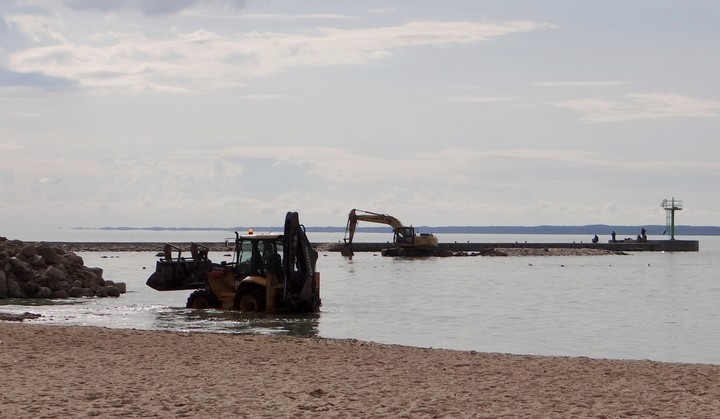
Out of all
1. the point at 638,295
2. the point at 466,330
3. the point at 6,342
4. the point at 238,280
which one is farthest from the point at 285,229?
the point at 638,295

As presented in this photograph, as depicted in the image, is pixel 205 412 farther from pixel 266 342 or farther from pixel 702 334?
pixel 702 334

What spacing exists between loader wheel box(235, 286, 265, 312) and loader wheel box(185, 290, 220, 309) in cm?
133

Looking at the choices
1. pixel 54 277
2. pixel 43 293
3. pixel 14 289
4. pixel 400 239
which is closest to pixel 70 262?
pixel 54 277

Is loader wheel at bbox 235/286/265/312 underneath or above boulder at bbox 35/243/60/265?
underneath

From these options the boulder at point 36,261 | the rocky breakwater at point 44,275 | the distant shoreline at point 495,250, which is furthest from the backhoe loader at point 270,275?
the distant shoreline at point 495,250

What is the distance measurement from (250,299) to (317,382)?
1495cm

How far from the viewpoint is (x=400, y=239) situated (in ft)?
294

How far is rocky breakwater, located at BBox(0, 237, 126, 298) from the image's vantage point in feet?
116

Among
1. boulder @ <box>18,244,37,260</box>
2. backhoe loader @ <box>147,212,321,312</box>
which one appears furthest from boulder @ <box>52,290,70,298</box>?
backhoe loader @ <box>147,212,321,312</box>

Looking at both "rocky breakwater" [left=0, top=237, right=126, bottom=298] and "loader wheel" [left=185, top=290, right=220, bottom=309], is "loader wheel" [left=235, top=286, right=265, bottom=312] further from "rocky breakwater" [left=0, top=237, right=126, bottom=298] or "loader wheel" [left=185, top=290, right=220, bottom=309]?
"rocky breakwater" [left=0, top=237, right=126, bottom=298]

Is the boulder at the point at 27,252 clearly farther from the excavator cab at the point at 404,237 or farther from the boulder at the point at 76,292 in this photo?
the excavator cab at the point at 404,237

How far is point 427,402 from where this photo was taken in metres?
11.8

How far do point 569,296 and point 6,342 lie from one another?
30.0 metres

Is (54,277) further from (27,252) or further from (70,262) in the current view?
(70,262)
